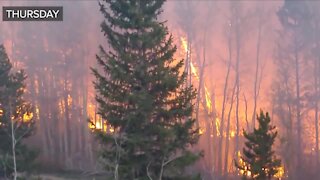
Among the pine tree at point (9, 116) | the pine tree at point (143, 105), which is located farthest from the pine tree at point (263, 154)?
the pine tree at point (9, 116)

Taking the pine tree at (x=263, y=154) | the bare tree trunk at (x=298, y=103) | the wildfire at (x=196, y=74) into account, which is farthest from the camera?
the wildfire at (x=196, y=74)

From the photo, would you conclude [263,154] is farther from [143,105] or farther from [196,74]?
[196,74]

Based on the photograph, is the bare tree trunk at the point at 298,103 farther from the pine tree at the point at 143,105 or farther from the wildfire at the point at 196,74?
the pine tree at the point at 143,105

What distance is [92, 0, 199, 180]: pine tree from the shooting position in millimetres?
14398

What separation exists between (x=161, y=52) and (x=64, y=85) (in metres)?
28.1

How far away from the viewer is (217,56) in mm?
40031

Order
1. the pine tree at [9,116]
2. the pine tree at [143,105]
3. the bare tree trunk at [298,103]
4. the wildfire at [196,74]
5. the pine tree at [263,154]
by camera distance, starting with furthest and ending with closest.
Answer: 1. the wildfire at [196,74]
2. the bare tree trunk at [298,103]
3. the pine tree at [9,116]
4. the pine tree at [263,154]
5. the pine tree at [143,105]

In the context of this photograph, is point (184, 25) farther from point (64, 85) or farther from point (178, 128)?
point (178, 128)

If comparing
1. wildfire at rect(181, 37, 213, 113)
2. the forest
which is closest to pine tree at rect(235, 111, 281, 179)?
the forest

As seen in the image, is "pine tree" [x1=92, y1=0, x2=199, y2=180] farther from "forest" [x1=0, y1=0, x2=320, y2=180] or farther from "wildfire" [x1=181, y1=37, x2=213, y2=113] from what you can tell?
"wildfire" [x1=181, y1=37, x2=213, y2=113]

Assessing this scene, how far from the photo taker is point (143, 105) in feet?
46.8

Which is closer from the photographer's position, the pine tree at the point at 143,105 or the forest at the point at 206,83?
the pine tree at the point at 143,105

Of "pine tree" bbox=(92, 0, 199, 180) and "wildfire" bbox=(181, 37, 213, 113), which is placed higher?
Result: "wildfire" bbox=(181, 37, 213, 113)

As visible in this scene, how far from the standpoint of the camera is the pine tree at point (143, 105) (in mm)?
14398
